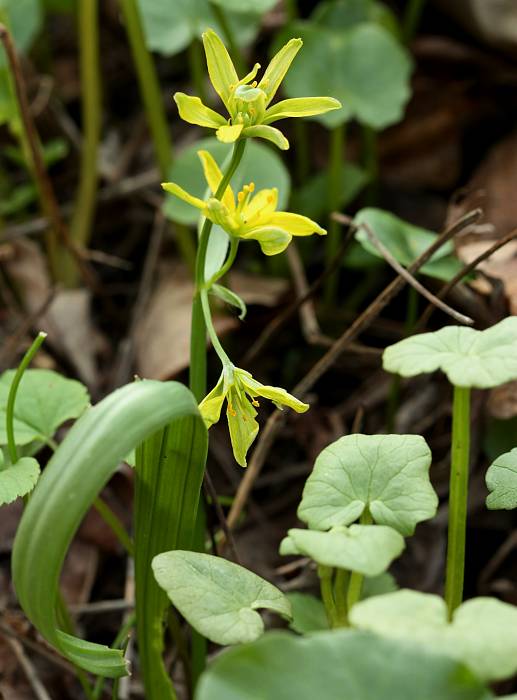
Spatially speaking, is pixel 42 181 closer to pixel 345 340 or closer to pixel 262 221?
pixel 345 340

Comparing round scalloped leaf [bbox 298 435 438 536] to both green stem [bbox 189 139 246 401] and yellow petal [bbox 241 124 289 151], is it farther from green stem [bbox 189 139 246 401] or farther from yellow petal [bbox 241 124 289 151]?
yellow petal [bbox 241 124 289 151]

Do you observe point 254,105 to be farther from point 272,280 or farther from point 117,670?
point 272,280

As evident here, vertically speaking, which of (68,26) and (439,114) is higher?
(68,26)

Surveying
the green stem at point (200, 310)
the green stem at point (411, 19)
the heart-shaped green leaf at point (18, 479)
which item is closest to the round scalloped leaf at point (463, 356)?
the green stem at point (200, 310)

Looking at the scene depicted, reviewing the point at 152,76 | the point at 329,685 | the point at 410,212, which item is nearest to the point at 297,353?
the point at 410,212

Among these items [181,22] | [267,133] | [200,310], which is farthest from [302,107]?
[181,22]

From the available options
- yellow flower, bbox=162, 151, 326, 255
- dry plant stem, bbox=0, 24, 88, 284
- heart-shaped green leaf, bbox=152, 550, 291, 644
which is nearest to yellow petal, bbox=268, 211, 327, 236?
yellow flower, bbox=162, 151, 326, 255

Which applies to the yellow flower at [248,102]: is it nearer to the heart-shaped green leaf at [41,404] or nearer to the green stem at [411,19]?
the heart-shaped green leaf at [41,404]
